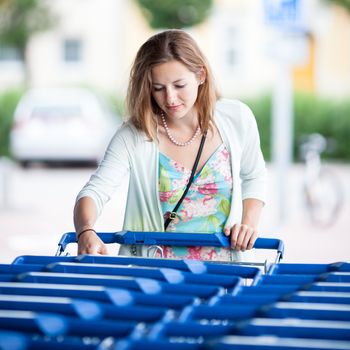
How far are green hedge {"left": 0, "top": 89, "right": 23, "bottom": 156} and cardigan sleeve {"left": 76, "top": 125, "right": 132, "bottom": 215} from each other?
2326 centimetres

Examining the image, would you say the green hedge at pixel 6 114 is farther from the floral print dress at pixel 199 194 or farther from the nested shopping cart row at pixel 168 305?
the nested shopping cart row at pixel 168 305

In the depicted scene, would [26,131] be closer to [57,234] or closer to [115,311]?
[57,234]

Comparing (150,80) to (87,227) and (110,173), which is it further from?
(87,227)

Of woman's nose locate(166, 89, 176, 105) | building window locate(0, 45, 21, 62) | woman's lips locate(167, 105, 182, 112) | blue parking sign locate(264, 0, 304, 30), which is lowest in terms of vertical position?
woman's lips locate(167, 105, 182, 112)

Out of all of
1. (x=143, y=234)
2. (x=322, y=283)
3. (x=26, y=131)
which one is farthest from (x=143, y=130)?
(x=26, y=131)

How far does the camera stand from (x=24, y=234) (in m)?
12.2

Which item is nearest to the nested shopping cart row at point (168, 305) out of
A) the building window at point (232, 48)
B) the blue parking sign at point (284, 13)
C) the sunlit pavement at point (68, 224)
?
the sunlit pavement at point (68, 224)

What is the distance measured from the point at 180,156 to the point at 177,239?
1.34 feet

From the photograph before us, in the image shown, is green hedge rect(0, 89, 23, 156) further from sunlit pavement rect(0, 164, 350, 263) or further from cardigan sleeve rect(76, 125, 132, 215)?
cardigan sleeve rect(76, 125, 132, 215)

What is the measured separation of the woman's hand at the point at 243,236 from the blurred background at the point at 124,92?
720mm

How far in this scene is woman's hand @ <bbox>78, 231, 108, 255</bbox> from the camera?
10.9 feet

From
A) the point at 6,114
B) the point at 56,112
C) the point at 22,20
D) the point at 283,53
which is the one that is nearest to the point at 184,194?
the point at 283,53

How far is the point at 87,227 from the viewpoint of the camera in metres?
3.41

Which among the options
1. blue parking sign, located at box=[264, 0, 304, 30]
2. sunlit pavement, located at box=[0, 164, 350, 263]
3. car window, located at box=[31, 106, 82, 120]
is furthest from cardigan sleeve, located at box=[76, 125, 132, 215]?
car window, located at box=[31, 106, 82, 120]
